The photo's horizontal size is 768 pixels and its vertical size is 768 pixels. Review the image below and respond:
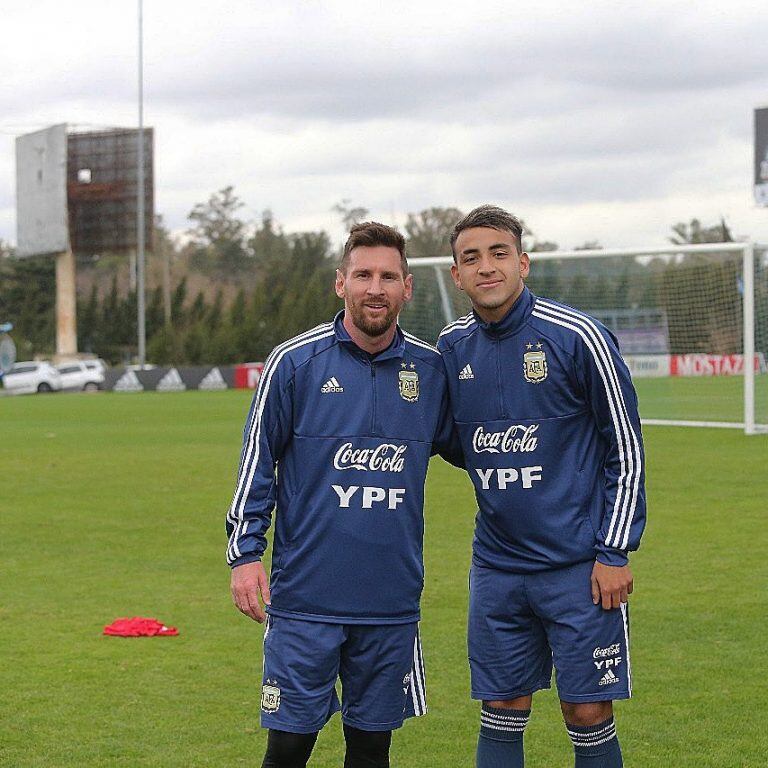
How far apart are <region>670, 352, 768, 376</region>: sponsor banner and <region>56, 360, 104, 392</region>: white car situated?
28.6m

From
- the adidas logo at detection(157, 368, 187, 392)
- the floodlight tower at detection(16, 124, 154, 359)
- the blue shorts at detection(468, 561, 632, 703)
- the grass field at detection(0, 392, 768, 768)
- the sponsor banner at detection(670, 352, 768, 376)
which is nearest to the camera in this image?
the blue shorts at detection(468, 561, 632, 703)

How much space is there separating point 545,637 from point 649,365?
915 inches

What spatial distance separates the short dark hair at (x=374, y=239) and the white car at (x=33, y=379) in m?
48.5

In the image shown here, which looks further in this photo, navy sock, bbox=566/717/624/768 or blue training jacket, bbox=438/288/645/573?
navy sock, bbox=566/717/624/768

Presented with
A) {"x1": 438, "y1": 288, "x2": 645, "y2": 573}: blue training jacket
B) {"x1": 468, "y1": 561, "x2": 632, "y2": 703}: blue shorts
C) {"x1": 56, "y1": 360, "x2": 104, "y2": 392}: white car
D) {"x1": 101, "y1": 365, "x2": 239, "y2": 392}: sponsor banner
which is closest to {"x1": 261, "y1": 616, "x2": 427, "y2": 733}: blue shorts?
{"x1": 468, "y1": 561, "x2": 632, "y2": 703}: blue shorts

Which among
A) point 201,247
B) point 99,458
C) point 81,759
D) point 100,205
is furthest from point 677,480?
point 201,247

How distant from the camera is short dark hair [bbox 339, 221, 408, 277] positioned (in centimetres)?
404

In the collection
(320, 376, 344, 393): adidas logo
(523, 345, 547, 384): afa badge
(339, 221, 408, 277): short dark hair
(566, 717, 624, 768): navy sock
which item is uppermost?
(339, 221, 408, 277): short dark hair

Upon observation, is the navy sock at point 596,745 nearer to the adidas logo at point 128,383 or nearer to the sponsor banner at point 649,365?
the sponsor banner at point 649,365

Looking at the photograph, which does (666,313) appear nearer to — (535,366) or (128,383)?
(535,366)

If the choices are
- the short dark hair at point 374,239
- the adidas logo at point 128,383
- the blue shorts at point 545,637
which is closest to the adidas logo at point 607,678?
the blue shorts at point 545,637

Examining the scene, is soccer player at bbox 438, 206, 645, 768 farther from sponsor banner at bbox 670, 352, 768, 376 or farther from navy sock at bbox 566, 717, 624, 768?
sponsor banner at bbox 670, 352, 768, 376

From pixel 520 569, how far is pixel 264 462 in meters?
0.88

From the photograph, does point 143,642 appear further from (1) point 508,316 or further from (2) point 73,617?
(1) point 508,316
